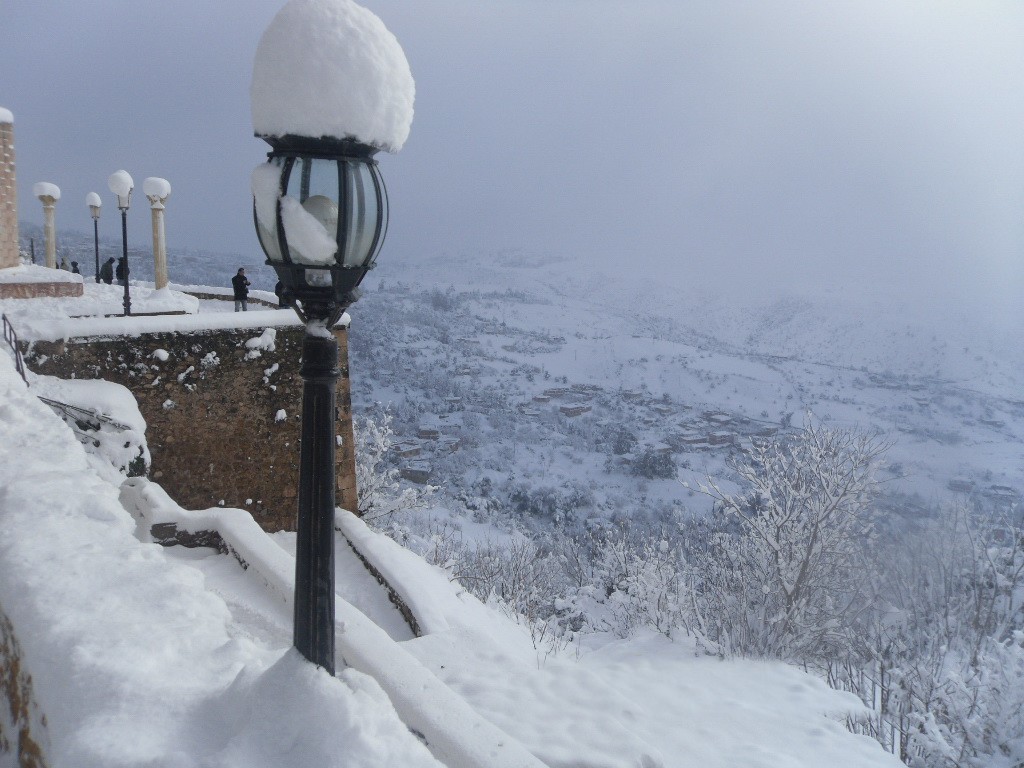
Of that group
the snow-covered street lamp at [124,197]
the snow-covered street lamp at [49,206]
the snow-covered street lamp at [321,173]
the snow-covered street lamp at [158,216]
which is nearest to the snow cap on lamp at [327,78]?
the snow-covered street lamp at [321,173]

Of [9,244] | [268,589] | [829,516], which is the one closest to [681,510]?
[829,516]

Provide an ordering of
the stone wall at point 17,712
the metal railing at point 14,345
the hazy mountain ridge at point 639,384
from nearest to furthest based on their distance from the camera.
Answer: the stone wall at point 17,712 → the metal railing at point 14,345 → the hazy mountain ridge at point 639,384

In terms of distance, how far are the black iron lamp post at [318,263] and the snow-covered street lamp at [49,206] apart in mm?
17933

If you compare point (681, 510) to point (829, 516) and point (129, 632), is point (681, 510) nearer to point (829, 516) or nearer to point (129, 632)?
point (829, 516)

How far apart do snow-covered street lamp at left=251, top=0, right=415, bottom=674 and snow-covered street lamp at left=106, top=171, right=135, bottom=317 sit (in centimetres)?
1044

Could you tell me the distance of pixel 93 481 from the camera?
3.82 meters

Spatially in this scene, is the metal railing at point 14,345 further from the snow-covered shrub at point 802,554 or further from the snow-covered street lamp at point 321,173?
the snow-covered shrub at point 802,554

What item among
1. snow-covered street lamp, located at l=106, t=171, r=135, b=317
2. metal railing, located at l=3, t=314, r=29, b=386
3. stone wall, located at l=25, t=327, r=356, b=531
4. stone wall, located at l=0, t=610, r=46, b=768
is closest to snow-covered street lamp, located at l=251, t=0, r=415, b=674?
stone wall, located at l=0, t=610, r=46, b=768

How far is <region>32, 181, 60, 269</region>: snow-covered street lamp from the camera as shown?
1665 cm

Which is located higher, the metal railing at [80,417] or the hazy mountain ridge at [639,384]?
the metal railing at [80,417]

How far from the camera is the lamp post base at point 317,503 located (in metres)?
2.18

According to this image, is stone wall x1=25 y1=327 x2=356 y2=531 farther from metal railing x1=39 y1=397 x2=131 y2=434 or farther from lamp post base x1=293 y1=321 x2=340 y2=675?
lamp post base x1=293 y1=321 x2=340 y2=675

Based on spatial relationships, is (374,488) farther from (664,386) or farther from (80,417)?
(664,386)

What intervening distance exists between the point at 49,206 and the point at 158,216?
5621 mm
